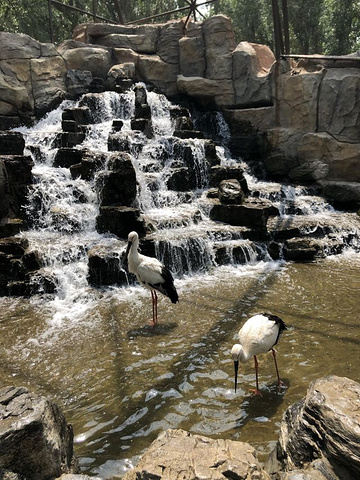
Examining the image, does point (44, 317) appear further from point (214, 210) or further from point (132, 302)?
point (214, 210)

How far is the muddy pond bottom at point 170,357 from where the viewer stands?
11.5ft

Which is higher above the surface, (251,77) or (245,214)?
(251,77)

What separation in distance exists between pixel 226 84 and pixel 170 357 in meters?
15.2

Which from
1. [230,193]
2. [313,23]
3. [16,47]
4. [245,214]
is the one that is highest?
[313,23]

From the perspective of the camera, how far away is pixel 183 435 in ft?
8.43

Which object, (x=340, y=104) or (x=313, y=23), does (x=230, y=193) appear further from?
(x=313, y=23)

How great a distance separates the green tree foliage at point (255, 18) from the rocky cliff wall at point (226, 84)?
3162 mm

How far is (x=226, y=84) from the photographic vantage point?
17.2 m

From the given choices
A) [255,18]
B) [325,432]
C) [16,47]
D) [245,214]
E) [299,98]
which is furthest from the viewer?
[255,18]

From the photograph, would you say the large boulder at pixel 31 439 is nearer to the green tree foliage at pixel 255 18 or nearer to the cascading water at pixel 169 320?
the cascading water at pixel 169 320

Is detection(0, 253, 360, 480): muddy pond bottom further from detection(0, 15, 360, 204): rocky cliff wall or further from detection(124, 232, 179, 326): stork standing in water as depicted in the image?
detection(0, 15, 360, 204): rocky cliff wall

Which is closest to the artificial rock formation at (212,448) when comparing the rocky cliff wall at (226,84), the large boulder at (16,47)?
the rocky cliff wall at (226,84)

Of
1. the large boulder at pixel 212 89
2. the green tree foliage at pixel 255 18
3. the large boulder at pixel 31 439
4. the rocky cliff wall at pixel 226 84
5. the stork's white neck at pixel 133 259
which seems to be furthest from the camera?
the green tree foliage at pixel 255 18

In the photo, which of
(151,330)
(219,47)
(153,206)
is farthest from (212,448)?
(219,47)
